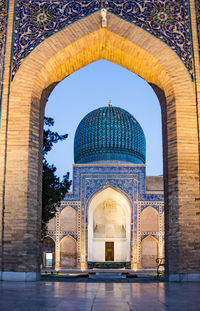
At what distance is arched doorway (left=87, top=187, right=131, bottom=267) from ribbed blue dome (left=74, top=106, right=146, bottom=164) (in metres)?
1.96

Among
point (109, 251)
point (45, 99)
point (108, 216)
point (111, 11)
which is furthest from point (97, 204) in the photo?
point (111, 11)

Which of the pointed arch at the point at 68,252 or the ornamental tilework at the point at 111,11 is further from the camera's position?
the pointed arch at the point at 68,252

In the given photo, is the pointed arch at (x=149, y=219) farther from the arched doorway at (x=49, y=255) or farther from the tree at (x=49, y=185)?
the tree at (x=49, y=185)

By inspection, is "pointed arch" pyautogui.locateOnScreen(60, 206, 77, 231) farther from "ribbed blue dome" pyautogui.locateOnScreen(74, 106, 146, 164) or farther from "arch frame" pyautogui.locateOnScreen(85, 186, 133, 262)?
"ribbed blue dome" pyautogui.locateOnScreen(74, 106, 146, 164)

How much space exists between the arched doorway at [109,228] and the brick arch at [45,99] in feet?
36.5

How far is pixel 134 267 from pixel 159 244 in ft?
4.90

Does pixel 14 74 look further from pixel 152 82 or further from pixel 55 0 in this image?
pixel 152 82

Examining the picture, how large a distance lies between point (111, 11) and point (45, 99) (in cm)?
177

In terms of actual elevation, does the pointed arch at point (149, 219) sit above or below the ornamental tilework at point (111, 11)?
below

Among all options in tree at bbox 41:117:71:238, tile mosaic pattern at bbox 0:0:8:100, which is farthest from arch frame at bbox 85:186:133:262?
tile mosaic pattern at bbox 0:0:8:100

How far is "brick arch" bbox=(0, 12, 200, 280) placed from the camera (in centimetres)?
538

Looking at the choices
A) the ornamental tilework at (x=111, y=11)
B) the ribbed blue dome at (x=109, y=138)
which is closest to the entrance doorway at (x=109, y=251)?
the ribbed blue dome at (x=109, y=138)

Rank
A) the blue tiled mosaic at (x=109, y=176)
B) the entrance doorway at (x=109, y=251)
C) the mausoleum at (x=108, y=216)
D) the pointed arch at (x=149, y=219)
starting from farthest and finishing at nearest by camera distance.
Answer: the entrance doorway at (x=109, y=251), the blue tiled mosaic at (x=109, y=176), the pointed arch at (x=149, y=219), the mausoleum at (x=108, y=216)

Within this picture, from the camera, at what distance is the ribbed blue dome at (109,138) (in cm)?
1836
